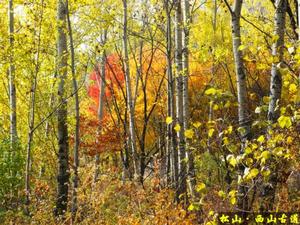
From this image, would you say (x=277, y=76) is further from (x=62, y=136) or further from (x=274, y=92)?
(x=62, y=136)

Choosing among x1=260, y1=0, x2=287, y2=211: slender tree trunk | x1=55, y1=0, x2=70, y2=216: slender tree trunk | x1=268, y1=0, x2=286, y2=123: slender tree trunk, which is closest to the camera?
x1=260, y1=0, x2=287, y2=211: slender tree trunk

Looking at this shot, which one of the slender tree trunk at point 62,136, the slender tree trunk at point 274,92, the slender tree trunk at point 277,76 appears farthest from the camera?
the slender tree trunk at point 62,136

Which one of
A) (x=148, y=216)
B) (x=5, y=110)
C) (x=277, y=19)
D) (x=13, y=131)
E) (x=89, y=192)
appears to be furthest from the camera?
(x=5, y=110)

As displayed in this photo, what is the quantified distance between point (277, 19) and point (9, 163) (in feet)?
20.7

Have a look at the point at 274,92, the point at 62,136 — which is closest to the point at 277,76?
the point at 274,92

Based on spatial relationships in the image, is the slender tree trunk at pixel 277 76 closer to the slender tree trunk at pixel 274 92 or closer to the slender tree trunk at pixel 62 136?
the slender tree trunk at pixel 274 92

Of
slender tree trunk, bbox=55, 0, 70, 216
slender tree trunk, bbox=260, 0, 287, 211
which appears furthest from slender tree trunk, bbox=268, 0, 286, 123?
slender tree trunk, bbox=55, 0, 70, 216

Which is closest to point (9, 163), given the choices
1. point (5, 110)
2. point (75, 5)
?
point (75, 5)

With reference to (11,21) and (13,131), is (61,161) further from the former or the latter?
(11,21)

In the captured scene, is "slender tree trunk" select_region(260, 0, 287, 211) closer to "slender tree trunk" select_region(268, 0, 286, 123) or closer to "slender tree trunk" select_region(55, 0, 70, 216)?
"slender tree trunk" select_region(268, 0, 286, 123)

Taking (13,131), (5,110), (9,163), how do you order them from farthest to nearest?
(5,110) → (13,131) → (9,163)

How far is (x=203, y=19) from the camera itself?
17047 mm

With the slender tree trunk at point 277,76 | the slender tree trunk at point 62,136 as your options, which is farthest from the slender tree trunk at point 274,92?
the slender tree trunk at point 62,136

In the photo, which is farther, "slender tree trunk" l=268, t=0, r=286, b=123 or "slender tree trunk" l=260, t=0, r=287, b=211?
"slender tree trunk" l=268, t=0, r=286, b=123
